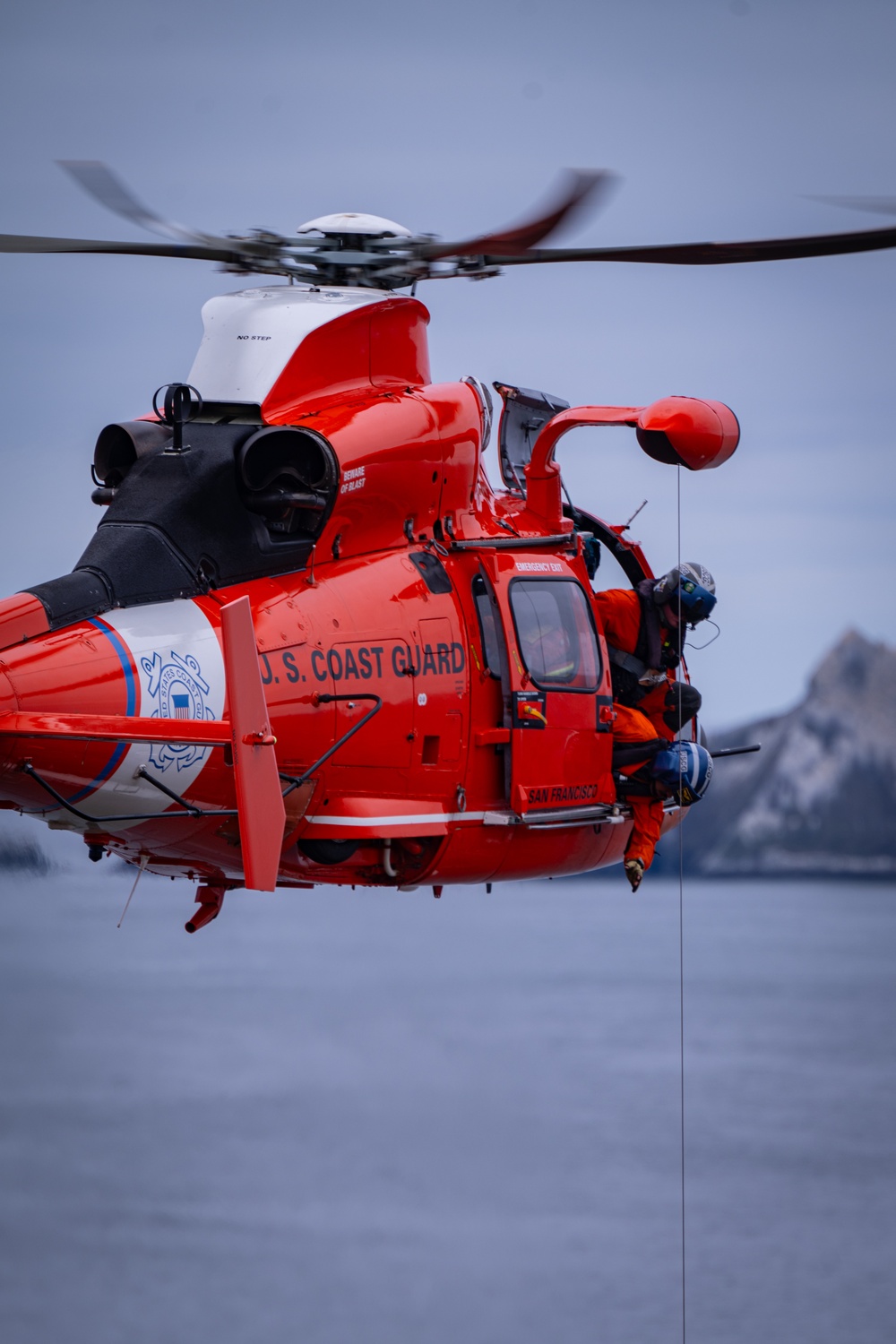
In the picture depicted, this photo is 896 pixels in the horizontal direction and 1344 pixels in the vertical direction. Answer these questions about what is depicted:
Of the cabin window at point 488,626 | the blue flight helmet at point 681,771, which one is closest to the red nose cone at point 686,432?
the cabin window at point 488,626

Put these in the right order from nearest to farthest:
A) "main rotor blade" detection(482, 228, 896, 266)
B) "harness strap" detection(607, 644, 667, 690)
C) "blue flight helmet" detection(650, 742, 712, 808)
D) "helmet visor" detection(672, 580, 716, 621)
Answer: "main rotor blade" detection(482, 228, 896, 266), "blue flight helmet" detection(650, 742, 712, 808), "helmet visor" detection(672, 580, 716, 621), "harness strap" detection(607, 644, 667, 690)

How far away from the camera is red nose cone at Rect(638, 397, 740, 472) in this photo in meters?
12.8

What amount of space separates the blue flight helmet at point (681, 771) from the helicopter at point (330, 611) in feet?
1.12

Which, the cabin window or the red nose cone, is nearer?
the cabin window

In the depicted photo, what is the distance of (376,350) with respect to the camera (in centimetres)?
1303

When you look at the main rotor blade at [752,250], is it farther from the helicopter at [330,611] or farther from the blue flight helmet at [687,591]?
the blue flight helmet at [687,591]

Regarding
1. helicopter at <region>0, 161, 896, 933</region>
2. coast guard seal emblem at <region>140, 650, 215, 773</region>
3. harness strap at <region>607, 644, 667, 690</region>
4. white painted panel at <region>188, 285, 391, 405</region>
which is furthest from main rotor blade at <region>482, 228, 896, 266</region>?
coast guard seal emblem at <region>140, 650, 215, 773</region>

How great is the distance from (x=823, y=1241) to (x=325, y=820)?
189 ft

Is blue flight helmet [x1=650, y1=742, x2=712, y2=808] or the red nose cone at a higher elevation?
the red nose cone

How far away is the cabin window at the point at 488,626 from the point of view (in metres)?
12.7

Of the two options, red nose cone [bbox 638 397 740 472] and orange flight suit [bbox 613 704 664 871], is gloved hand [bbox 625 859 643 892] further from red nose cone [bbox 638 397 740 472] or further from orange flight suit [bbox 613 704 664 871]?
red nose cone [bbox 638 397 740 472]

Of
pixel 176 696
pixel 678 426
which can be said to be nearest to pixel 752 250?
pixel 678 426

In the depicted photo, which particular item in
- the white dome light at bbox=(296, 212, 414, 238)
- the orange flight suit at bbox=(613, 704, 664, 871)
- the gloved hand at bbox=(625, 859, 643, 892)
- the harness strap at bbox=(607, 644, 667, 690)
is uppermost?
the white dome light at bbox=(296, 212, 414, 238)

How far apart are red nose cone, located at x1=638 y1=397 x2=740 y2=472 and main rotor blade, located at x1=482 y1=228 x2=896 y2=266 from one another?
0.88 metres
